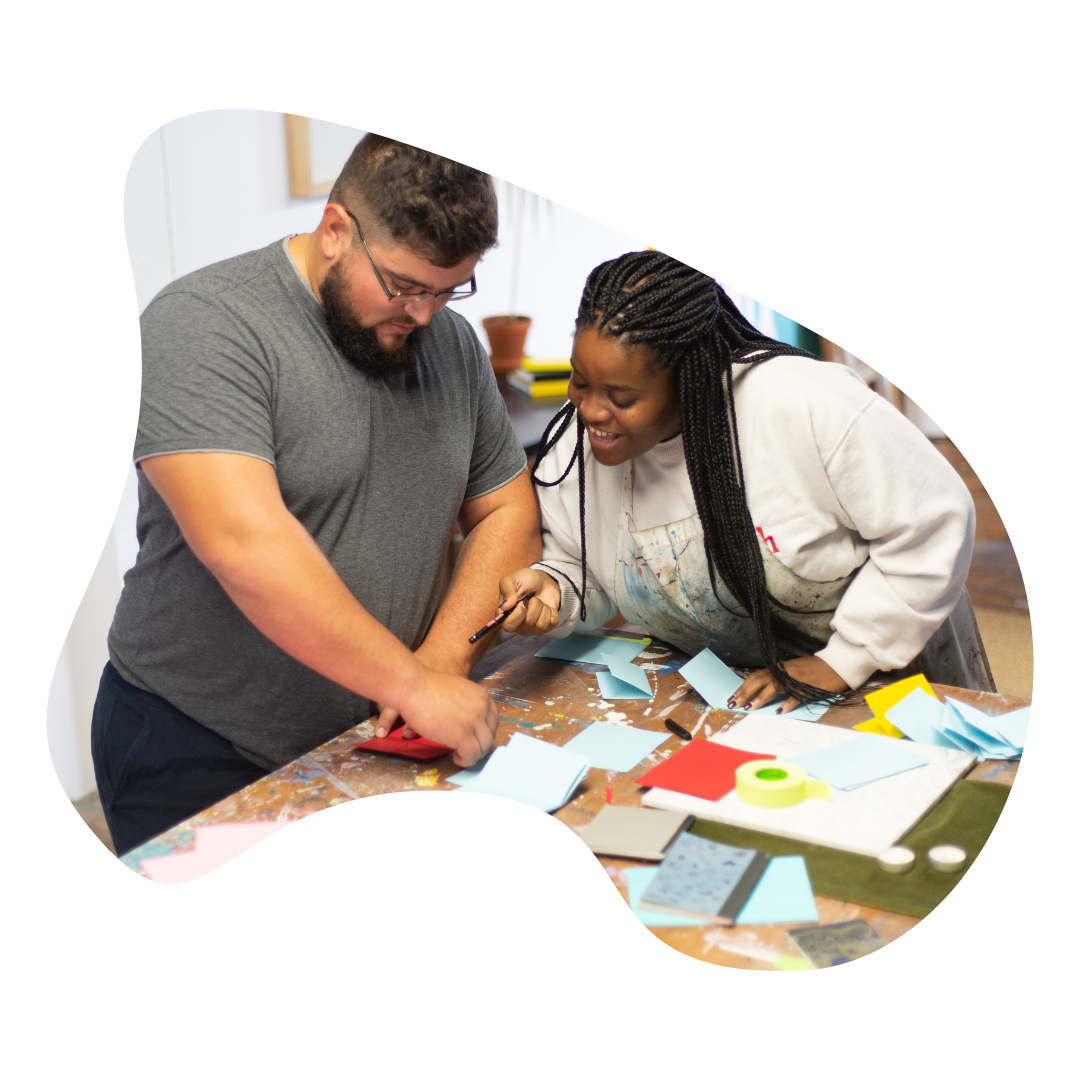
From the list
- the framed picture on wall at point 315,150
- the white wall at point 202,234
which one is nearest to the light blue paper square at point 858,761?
the white wall at point 202,234

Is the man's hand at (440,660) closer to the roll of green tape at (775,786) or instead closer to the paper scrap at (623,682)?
the paper scrap at (623,682)

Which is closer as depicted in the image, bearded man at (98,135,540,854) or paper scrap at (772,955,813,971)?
paper scrap at (772,955,813,971)

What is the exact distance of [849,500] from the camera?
117 centimetres

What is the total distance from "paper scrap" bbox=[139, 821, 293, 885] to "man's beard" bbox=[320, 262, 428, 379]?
49 centimetres

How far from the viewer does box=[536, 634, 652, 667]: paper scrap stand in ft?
4.57

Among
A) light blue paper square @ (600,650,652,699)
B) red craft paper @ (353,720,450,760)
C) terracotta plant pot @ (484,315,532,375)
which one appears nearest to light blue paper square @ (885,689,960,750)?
light blue paper square @ (600,650,652,699)

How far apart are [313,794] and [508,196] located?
651 millimetres

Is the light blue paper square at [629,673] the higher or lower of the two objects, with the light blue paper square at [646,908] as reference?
higher

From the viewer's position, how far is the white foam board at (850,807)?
0.99 metres

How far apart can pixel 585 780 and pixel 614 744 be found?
8 cm

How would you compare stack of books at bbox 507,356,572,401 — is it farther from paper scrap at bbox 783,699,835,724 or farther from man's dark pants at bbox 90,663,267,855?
man's dark pants at bbox 90,663,267,855

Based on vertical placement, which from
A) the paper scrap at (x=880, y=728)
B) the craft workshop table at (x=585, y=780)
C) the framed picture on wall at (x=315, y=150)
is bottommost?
the craft workshop table at (x=585, y=780)

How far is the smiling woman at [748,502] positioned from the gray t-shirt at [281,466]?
16 centimetres

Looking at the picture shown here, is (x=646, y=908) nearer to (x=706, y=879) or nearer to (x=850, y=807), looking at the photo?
(x=706, y=879)
